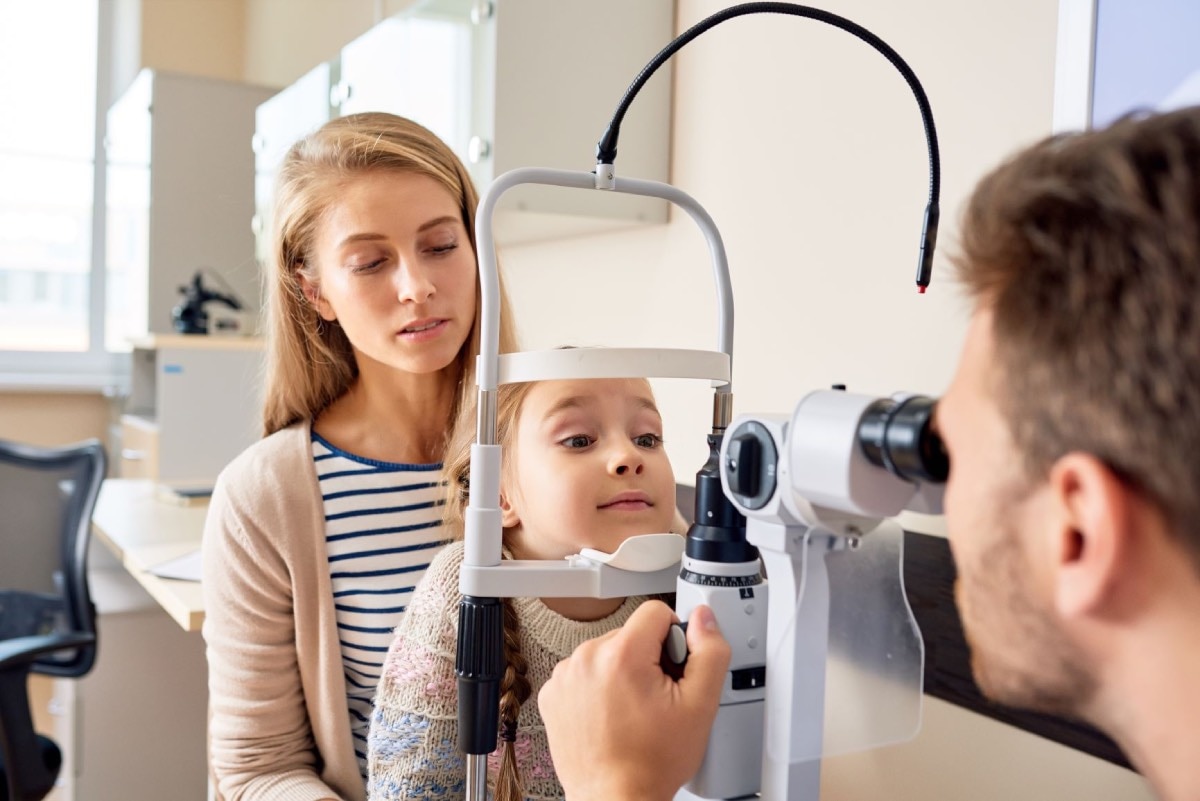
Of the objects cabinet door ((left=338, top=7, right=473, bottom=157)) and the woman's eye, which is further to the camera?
cabinet door ((left=338, top=7, right=473, bottom=157))

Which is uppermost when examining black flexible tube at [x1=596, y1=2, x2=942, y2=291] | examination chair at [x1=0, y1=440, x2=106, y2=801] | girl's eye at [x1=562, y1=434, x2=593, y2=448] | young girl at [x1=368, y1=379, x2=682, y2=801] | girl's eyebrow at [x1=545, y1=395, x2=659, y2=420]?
black flexible tube at [x1=596, y1=2, x2=942, y2=291]

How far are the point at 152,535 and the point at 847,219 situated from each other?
1757mm

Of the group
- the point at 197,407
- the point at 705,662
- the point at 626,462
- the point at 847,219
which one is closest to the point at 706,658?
the point at 705,662

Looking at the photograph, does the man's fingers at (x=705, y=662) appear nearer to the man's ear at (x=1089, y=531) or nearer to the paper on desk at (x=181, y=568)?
the man's ear at (x=1089, y=531)

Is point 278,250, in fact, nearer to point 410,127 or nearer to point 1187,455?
point 410,127

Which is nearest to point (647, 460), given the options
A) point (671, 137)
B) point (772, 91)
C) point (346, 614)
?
point (346, 614)

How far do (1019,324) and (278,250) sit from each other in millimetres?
976

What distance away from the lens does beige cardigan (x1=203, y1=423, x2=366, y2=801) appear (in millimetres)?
1152

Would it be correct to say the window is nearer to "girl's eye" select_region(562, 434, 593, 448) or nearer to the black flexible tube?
"girl's eye" select_region(562, 434, 593, 448)

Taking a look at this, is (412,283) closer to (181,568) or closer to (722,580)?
(722,580)

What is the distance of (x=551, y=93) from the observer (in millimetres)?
1742

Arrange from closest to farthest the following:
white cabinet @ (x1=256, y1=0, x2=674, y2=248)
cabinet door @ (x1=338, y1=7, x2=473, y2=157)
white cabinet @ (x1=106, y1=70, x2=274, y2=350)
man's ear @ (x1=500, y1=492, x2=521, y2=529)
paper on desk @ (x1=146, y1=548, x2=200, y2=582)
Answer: man's ear @ (x1=500, y1=492, x2=521, y2=529) → white cabinet @ (x1=256, y1=0, x2=674, y2=248) → cabinet door @ (x1=338, y1=7, x2=473, y2=157) → paper on desk @ (x1=146, y1=548, x2=200, y2=582) → white cabinet @ (x1=106, y1=70, x2=274, y2=350)

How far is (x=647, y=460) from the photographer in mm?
950

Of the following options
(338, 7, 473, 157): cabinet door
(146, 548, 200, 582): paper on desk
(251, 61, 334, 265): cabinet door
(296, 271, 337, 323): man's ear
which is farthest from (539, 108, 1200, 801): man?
(251, 61, 334, 265): cabinet door
